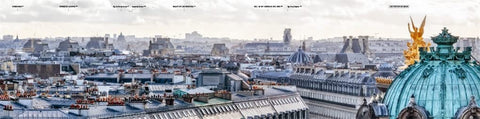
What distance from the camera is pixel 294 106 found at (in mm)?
113062

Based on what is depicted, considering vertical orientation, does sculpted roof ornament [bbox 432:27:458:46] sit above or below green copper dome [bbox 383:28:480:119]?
above

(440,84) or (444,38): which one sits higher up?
(444,38)

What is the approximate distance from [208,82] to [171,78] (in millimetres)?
13674

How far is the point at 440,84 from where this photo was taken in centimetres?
3438

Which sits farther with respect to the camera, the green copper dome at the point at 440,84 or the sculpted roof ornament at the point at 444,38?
the sculpted roof ornament at the point at 444,38

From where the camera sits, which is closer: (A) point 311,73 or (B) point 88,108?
(B) point 88,108

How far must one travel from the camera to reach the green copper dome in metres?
34.0

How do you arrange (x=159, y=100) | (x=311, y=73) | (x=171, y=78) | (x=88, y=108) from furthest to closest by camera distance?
(x=311, y=73) → (x=171, y=78) → (x=159, y=100) → (x=88, y=108)

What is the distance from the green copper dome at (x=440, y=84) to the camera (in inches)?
1339

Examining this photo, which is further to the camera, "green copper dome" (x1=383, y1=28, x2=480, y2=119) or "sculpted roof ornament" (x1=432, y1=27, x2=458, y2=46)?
"sculpted roof ornament" (x1=432, y1=27, x2=458, y2=46)

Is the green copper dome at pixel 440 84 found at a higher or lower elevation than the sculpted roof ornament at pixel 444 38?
lower

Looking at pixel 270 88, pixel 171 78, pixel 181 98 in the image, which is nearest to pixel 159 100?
pixel 181 98

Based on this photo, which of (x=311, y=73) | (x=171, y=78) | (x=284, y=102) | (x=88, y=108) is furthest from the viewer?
(x=311, y=73)

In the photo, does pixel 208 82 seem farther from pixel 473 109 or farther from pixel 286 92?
pixel 473 109
